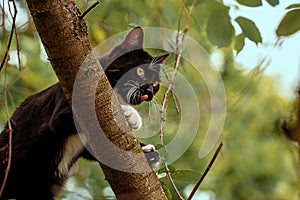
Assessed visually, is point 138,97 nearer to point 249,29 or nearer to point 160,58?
point 160,58

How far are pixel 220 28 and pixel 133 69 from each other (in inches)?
22.7

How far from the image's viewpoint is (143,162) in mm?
1377

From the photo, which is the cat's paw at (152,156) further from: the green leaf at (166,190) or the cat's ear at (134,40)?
the cat's ear at (134,40)

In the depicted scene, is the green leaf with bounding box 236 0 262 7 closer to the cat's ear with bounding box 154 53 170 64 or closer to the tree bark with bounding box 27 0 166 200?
the tree bark with bounding box 27 0 166 200

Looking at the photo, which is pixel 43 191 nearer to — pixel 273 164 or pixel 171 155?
pixel 171 155

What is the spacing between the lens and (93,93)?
1305mm

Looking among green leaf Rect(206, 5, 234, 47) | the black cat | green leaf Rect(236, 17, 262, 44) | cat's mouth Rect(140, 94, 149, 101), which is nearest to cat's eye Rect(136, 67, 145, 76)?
the black cat

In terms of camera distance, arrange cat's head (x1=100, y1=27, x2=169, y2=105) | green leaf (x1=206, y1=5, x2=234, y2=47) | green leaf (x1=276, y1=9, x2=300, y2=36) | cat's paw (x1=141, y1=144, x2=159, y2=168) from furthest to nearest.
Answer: cat's head (x1=100, y1=27, x2=169, y2=105)
green leaf (x1=206, y1=5, x2=234, y2=47)
cat's paw (x1=141, y1=144, x2=159, y2=168)
green leaf (x1=276, y1=9, x2=300, y2=36)

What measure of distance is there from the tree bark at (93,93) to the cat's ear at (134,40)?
118cm

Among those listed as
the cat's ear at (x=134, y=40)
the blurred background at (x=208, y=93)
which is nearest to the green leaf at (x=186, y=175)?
the blurred background at (x=208, y=93)

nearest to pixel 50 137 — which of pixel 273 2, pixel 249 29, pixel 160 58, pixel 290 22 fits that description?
pixel 160 58

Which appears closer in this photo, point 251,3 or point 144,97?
point 251,3

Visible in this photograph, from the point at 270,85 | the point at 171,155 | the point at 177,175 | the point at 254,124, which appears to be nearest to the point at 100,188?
the point at 171,155

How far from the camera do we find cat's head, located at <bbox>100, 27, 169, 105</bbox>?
2439 millimetres
